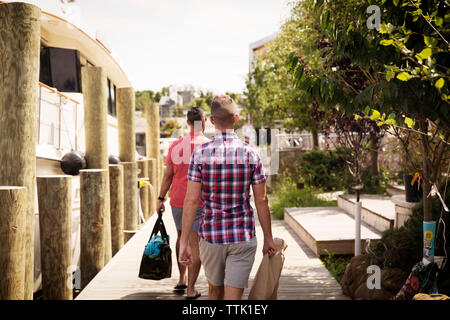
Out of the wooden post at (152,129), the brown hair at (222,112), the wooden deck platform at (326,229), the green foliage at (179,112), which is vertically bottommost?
the wooden deck platform at (326,229)

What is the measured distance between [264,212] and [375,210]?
483 cm

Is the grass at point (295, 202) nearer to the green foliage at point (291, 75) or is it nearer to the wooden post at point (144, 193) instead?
the green foliage at point (291, 75)

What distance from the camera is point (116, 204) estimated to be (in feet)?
23.4

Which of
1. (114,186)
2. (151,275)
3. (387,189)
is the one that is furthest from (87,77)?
(387,189)

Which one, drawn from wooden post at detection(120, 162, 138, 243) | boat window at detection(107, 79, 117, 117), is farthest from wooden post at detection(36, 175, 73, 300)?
boat window at detection(107, 79, 117, 117)

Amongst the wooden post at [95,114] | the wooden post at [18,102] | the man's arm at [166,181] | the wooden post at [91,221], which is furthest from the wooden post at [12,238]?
the wooden post at [95,114]

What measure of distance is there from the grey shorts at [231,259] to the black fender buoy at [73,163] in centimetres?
484

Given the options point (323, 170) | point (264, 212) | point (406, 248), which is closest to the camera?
point (264, 212)

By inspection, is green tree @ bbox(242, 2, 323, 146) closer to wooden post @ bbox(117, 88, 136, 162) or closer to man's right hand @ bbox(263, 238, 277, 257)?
man's right hand @ bbox(263, 238, 277, 257)

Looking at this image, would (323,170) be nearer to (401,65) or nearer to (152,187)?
(152,187)

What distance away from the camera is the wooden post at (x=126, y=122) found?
9.12 m

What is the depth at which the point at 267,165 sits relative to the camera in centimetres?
1594

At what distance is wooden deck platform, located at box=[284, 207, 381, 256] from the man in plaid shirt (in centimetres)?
338

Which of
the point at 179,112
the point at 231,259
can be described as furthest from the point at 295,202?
the point at 179,112
